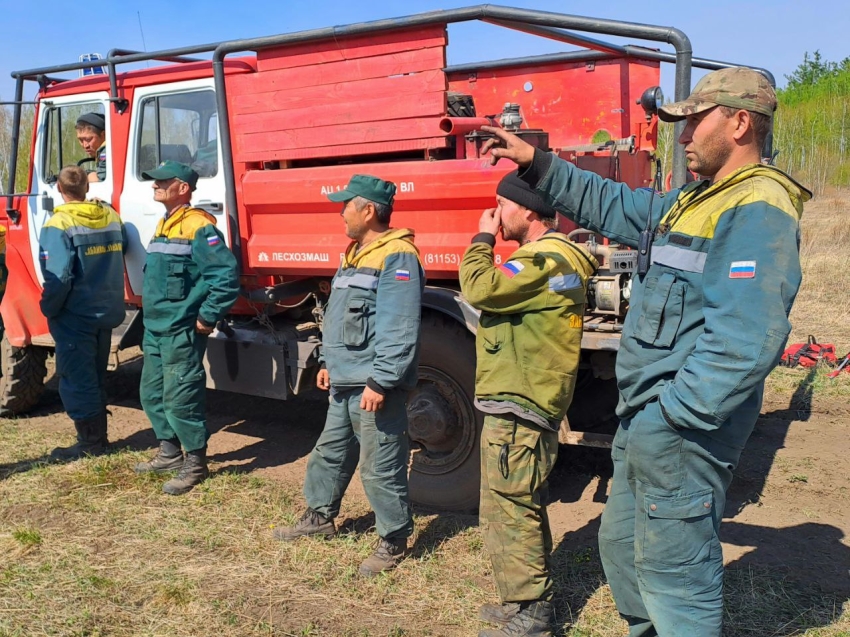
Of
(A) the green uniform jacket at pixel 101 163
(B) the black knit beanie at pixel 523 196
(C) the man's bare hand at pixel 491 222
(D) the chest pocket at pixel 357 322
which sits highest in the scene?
(A) the green uniform jacket at pixel 101 163

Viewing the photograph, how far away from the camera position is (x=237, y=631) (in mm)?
3191

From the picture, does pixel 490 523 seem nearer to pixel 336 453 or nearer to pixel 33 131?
pixel 336 453

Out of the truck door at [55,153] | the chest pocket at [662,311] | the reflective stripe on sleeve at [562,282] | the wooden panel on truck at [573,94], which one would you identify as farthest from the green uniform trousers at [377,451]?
the truck door at [55,153]

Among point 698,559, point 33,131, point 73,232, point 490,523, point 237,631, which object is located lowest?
point 237,631

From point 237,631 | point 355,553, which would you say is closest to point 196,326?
point 355,553

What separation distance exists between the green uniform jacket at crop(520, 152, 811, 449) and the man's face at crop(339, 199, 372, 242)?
1620mm

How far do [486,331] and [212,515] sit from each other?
2.14 m

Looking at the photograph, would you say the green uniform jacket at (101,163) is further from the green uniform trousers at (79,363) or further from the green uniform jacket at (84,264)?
the green uniform trousers at (79,363)

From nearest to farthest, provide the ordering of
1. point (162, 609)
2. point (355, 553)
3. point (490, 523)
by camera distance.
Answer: point (490, 523) < point (162, 609) < point (355, 553)

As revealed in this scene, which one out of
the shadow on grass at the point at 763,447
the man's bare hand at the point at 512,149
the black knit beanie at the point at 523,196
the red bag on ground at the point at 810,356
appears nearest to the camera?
the man's bare hand at the point at 512,149

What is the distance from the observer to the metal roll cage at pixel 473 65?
3.50m

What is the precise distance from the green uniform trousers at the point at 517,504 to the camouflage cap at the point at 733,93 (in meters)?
1.39

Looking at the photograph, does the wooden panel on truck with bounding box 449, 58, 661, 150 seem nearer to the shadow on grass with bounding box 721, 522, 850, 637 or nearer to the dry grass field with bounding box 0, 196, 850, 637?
the dry grass field with bounding box 0, 196, 850, 637

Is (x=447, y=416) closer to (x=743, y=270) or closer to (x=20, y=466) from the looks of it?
(x=743, y=270)
